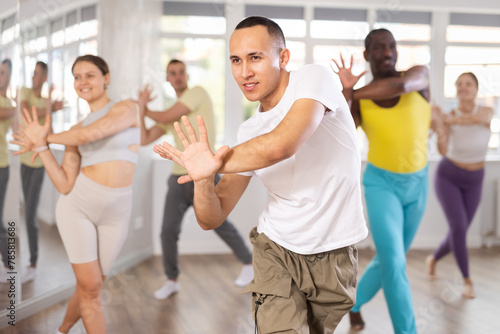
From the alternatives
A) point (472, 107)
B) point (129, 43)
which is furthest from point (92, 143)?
point (472, 107)

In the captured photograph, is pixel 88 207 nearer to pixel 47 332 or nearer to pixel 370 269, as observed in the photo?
pixel 47 332

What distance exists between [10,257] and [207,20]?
3.05 metres

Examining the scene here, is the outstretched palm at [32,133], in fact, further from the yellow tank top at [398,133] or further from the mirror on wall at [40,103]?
the yellow tank top at [398,133]

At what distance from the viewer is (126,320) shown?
3.06 m

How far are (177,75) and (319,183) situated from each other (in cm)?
223

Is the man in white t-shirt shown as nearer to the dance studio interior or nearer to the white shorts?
the dance studio interior

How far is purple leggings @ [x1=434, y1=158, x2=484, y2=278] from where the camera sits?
3.69m

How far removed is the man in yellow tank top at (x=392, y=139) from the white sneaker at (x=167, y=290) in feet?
4.92

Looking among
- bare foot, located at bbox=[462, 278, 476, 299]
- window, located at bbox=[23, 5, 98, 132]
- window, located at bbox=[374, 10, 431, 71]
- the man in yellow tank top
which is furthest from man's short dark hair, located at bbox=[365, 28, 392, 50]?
window, located at bbox=[374, 10, 431, 71]

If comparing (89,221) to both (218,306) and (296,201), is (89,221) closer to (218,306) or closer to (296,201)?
(296,201)

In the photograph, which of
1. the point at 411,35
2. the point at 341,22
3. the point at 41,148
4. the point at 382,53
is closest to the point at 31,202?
the point at 41,148

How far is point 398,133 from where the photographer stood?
2684 mm

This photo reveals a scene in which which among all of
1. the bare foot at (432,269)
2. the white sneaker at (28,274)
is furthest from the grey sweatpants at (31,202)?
the bare foot at (432,269)

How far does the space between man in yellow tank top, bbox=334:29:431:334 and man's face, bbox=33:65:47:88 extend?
1351 mm
